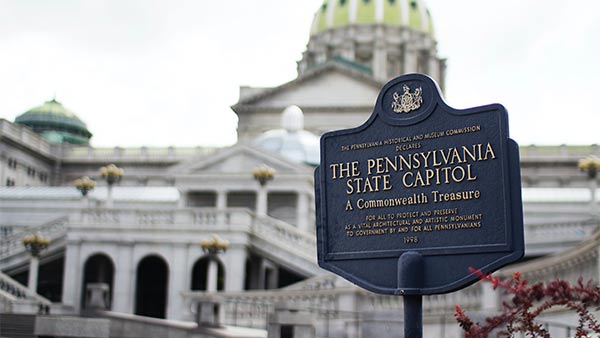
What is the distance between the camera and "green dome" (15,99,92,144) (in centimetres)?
10938

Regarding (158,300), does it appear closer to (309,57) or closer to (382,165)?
(382,165)

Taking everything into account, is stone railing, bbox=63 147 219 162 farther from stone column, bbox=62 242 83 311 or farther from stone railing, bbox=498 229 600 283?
stone railing, bbox=498 229 600 283

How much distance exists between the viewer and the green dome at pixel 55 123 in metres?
109

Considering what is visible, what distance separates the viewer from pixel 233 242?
44.9 metres

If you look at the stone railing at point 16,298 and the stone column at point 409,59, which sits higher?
the stone column at point 409,59

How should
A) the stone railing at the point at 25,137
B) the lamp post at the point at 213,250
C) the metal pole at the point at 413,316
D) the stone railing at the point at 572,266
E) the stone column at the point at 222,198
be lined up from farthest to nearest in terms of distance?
the stone railing at the point at 25,137, the stone column at the point at 222,198, the lamp post at the point at 213,250, the stone railing at the point at 572,266, the metal pole at the point at 413,316

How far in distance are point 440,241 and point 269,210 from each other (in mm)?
45081

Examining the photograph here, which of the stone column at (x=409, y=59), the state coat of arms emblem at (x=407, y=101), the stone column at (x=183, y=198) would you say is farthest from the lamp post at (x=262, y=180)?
the stone column at (x=409, y=59)

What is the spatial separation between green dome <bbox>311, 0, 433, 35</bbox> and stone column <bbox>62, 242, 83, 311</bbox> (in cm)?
7911

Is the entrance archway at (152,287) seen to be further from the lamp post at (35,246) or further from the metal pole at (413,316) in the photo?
the metal pole at (413,316)

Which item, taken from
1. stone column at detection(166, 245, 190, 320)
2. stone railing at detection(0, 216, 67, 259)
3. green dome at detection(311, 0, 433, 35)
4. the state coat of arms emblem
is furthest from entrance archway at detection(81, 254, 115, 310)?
green dome at detection(311, 0, 433, 35)

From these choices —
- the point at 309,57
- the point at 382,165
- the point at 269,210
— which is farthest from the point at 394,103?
the point at 309,57

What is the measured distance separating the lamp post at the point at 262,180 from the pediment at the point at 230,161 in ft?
10.1

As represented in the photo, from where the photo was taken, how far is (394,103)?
479 inches
